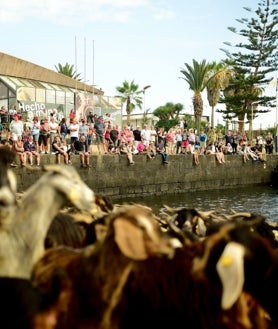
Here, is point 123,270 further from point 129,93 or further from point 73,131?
point 129,93

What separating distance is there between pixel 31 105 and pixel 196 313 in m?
29.6

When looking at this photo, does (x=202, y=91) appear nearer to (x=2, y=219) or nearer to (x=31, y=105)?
(x=31, y=105)

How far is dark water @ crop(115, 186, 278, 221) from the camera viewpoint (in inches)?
1007

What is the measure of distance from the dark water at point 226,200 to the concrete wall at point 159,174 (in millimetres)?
630

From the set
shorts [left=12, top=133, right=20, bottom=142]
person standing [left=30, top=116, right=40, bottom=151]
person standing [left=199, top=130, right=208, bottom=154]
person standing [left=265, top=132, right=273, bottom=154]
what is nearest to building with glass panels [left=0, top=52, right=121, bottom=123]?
person standing [left=30, top=116, right=40, bottom=151]

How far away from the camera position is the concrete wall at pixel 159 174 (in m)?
26.3

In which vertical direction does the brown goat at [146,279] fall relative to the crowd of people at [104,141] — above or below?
below

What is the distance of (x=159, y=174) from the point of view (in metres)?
30.5

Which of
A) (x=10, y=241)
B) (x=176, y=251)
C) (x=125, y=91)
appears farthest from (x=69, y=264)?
(x=125, y=91)

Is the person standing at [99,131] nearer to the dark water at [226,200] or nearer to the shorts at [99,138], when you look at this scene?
the shorts at [99,138]

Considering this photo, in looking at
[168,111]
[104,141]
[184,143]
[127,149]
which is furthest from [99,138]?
[168,111]

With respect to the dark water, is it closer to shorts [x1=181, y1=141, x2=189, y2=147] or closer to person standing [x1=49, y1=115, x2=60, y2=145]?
shorts [x1=181, y1=141, x2=189, y2=147]

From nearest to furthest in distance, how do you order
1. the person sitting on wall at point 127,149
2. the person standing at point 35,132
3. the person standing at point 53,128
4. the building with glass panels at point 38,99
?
1. the person standing at point 35,132
2. the person standing at point 53,128
3. the person sitting on wall at point 127,149
4. the building with glass panels at point 38,99

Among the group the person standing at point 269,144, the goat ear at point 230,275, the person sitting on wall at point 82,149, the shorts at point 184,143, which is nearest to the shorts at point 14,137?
the person sitting on wall at point 82,149
